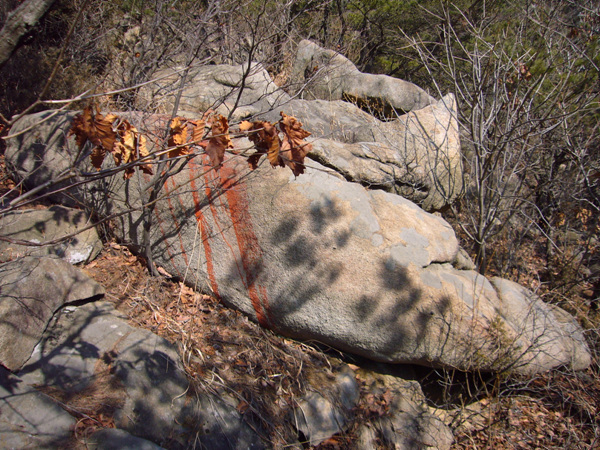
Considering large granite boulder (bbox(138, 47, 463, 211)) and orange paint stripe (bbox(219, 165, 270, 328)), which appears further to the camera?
large granite boulder (bbox(138, 47, 463, 211))

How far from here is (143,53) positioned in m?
5.04

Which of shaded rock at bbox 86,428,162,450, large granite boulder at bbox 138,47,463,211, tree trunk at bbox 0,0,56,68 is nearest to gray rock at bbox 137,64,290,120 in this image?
large granite boulder at bbox 138,47,463,211

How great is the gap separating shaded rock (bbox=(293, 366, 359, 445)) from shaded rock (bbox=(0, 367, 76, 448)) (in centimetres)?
160

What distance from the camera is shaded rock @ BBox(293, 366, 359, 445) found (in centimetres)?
318

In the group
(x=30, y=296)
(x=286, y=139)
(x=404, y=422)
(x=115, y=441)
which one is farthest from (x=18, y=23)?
(x=404, y=422)

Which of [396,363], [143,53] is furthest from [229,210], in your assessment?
[143,53]

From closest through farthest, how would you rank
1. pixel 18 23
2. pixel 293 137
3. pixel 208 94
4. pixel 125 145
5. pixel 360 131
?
pixel 18 23
pixel 293 137
pixel 125 145
pixel 360 131
pixel 208 94

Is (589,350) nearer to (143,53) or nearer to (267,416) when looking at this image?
(267,416)

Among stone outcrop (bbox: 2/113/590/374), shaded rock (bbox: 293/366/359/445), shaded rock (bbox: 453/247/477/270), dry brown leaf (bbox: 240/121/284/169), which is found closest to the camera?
dry brown leaf (bbox: 240/121/284/169)

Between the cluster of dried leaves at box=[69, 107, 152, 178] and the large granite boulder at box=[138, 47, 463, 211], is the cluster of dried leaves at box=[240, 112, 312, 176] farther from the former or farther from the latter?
the large granite boulder at box=[138, 47, 463, 211]

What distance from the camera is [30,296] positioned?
2.95 metres

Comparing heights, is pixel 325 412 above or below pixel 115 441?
below

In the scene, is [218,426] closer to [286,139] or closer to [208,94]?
[286,139]

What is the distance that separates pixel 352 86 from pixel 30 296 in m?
5.54
